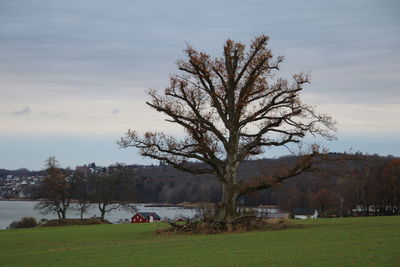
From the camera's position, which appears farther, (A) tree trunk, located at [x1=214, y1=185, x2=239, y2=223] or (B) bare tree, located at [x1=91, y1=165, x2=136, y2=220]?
(B) bare tree, located at [x1=91, y1=165, x2=136, y2=220]

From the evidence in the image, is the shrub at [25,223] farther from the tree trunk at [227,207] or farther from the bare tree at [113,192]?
the tree trunk at [227,207]

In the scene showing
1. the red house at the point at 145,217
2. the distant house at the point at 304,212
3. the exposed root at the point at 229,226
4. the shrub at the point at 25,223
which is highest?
the exposed root at the point at 229,226

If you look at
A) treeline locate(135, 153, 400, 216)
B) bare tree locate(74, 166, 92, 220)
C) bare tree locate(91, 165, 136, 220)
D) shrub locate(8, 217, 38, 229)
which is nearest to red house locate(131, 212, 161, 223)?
bare tree locate(91, 165, 136, 220)

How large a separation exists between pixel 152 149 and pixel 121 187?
49.5 metres

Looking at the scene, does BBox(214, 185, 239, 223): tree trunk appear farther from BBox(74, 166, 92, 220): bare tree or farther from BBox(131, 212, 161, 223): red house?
BBox(131, 212, 161, 223): red house

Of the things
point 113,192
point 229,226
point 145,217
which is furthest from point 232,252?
point 145,217

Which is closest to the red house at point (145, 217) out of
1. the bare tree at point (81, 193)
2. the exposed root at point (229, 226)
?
the bare tree at point (81, 193)

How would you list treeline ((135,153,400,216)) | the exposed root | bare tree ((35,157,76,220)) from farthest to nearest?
bare tree ((35,157,76,220)) → treeline ((135,153,400,216)) → the exposed root

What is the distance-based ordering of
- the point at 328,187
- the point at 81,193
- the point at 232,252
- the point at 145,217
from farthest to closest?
the point at 328,187 < the point at 145,217 < the point at 81,193 < the point at 232,252

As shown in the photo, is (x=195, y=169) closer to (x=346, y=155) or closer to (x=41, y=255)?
(x=346, y=155)

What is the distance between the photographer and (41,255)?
22828 mm

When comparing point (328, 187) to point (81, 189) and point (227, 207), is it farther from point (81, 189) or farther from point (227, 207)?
point (227, 207)

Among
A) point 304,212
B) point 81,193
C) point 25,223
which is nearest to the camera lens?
point 25,223

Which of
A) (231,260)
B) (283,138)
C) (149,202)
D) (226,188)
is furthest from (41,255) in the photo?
(149,202)
